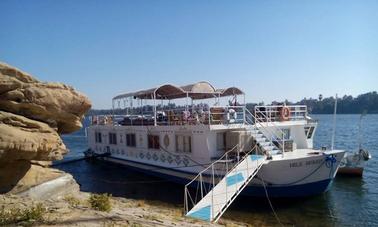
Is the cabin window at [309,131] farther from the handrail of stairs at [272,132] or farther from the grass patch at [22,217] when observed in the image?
the grass patch at [22,217]

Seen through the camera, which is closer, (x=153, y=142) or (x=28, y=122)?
(x=28, y=122)

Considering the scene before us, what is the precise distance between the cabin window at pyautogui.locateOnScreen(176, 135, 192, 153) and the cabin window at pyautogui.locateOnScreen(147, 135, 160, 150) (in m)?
2.61

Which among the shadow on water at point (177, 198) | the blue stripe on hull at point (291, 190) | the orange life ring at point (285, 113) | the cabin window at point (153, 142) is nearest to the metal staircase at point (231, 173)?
the orange life ring at point (285, 113)

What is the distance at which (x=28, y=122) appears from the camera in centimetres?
1110

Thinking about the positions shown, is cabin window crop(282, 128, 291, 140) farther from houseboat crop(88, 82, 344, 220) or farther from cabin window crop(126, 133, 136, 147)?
cabin window crop(126, 133, 136, 147)

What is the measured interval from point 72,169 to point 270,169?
21.2 m

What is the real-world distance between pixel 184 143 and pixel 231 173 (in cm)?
588

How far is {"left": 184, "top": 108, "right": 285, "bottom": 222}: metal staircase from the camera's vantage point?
46.4 ft

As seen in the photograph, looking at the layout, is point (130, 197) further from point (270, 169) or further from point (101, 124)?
point (101, 124)

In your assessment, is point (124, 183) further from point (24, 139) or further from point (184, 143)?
point (24, 139)

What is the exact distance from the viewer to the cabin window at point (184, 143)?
21502mm

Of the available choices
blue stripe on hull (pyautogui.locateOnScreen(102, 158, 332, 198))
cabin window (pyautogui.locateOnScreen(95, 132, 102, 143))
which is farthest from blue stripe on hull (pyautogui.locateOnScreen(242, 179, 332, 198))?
cabin window (pyautogui.locateOnScreen(95, 132, 102, 143))

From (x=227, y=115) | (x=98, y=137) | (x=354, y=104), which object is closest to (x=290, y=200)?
(x=227, y=115)

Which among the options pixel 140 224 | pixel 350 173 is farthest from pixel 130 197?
pixel 350 173
